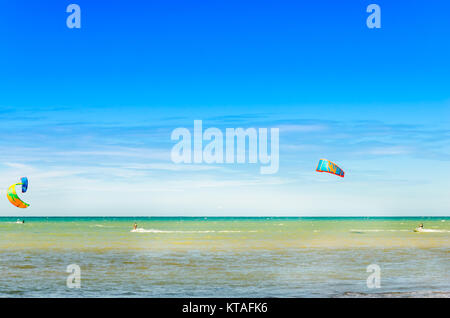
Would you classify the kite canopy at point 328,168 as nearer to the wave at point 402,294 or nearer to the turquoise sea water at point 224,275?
the turquoise sea water at point 224,275

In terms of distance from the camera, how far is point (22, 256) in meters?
37.3

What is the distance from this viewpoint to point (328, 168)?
50.9 metres

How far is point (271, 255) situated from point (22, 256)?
17.0 meters

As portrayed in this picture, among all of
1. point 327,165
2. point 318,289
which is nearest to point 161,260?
point 318,289

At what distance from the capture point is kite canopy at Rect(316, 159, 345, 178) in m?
50.3

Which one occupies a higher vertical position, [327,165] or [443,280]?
[327,165]
